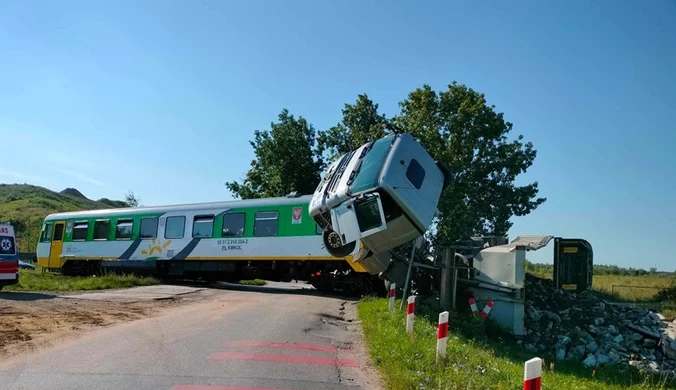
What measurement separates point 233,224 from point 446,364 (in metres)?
13.9

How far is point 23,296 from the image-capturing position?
15625 mm

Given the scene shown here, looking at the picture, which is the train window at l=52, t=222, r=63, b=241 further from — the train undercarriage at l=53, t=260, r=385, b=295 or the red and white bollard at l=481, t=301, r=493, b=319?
the red and white bollard at l=481, t=301, r=493, b=319

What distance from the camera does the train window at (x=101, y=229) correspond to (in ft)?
79.2

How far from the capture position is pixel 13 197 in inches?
3014

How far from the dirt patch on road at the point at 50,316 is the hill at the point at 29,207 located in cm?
3170

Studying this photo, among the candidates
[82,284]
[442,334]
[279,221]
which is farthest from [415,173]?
[82,284]

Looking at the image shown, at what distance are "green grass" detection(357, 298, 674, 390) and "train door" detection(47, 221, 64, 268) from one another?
742 inches

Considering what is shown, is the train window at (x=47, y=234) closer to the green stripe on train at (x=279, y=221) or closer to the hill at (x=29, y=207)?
the green stripe on train at (x=279, y=221)

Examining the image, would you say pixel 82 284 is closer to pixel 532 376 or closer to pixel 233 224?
pixel 233 224

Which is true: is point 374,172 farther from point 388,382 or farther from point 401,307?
point 388,382

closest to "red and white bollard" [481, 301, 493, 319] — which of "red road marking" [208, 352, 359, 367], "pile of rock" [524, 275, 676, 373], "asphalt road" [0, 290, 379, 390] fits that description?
"pile of rock" [524, 275, 676, 373]

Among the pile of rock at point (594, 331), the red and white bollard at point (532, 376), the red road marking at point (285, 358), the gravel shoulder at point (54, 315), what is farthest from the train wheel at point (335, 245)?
the red and white bollard at point (532, 376)

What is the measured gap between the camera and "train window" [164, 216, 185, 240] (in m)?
21.6

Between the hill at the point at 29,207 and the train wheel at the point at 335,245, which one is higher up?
the hill at the point at 29,207
